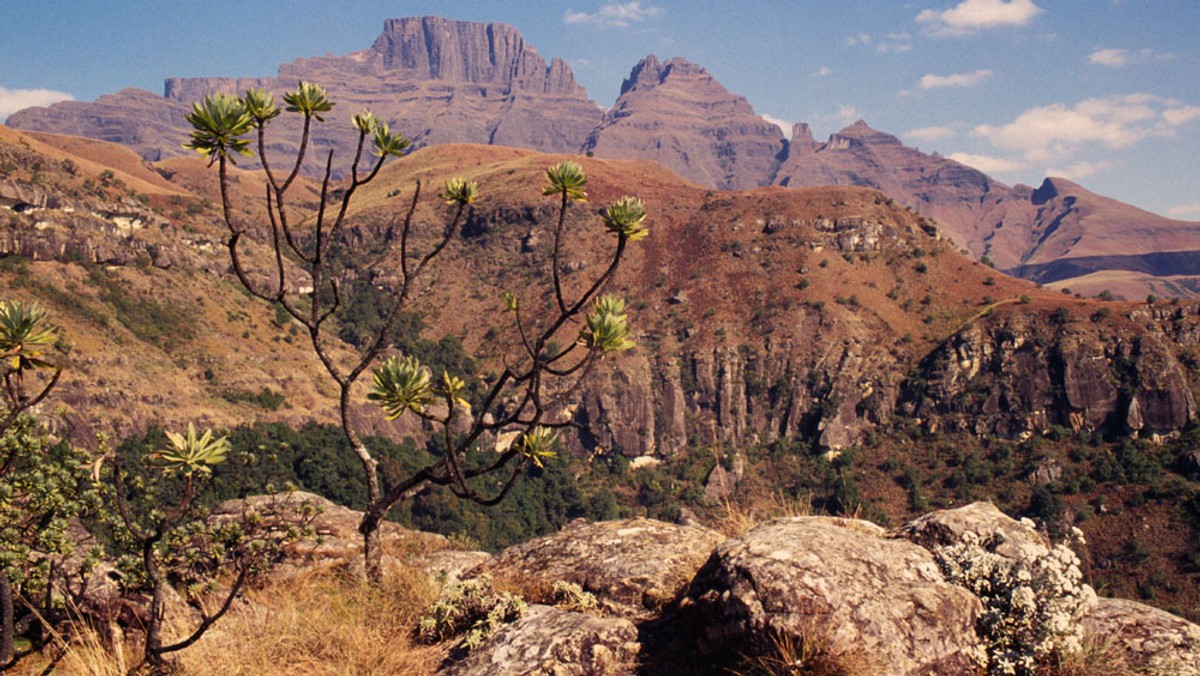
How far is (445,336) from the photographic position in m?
125

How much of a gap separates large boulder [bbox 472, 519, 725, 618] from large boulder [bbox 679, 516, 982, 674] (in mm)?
1113

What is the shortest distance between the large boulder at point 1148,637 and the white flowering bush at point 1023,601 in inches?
9.0

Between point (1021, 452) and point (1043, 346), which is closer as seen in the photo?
point (1021, 452)

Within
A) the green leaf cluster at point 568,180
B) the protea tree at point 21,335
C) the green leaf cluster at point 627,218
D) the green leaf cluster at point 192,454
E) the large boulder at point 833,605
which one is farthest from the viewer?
the green leaf cluster at point 568,180

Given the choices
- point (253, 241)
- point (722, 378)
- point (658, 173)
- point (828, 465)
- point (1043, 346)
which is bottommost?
point (828, 465)

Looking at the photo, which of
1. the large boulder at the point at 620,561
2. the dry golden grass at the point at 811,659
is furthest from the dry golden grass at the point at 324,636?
the dry golden grass at the point at 811,659

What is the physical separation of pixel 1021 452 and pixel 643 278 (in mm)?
66636

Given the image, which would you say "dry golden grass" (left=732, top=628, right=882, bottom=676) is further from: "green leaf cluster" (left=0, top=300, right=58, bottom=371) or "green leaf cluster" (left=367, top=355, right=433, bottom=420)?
"green leaf cluster" (left=0, top=300, right=58, bottom=371)

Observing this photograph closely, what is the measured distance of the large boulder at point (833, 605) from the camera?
4.75 meters

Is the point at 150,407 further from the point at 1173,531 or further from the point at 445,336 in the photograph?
the point at 1173,531

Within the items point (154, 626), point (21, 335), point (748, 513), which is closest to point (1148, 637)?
point (748, 513)

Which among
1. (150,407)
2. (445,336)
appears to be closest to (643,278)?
(445,336)

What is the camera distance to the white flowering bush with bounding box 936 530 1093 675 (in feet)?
16.4

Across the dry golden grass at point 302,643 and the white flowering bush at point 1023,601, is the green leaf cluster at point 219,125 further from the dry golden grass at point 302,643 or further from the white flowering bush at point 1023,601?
the white flowering bush at point 1023,601
